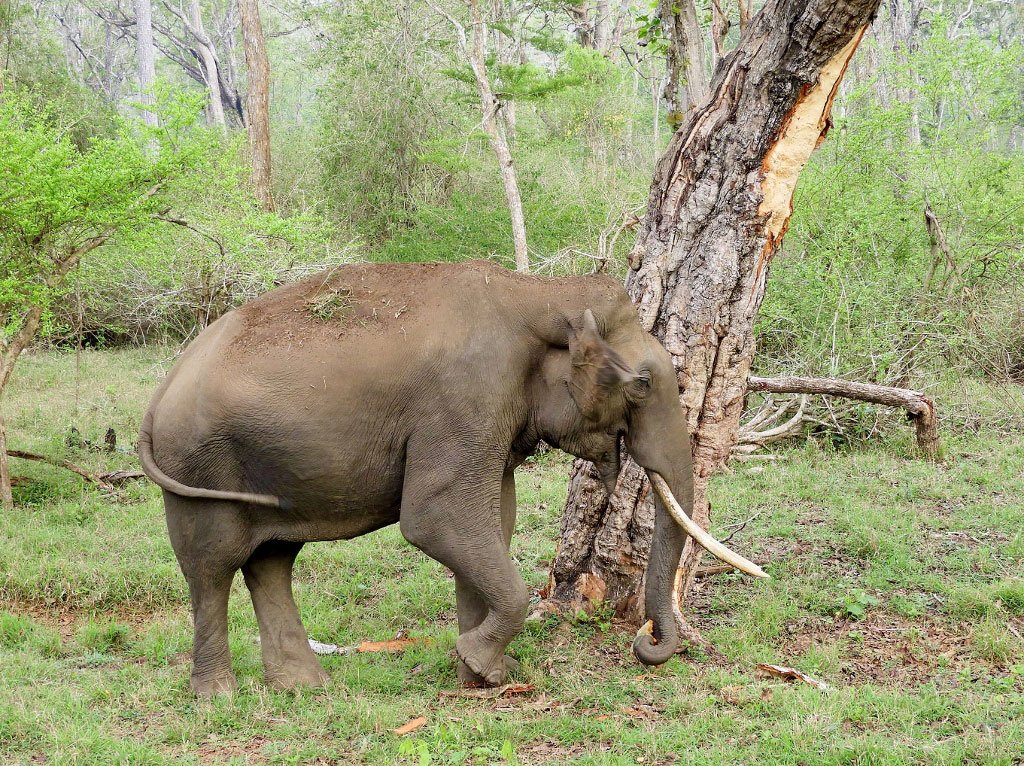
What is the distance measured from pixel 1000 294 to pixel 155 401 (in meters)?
11.0

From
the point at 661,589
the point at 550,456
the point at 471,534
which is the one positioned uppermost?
the point at 471,534

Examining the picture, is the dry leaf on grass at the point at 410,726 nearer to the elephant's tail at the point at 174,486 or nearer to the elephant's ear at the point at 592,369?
the elephant's tail at the point at 174,486

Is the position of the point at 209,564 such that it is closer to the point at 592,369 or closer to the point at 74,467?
the point at 592,369

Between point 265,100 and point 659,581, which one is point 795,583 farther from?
point 265,100

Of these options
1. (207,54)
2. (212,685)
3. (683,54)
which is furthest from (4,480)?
(207,54)

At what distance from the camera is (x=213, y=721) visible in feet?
15.0

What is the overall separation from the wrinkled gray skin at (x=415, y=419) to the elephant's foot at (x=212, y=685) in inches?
0.4

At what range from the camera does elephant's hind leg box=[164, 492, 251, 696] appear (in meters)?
4.72

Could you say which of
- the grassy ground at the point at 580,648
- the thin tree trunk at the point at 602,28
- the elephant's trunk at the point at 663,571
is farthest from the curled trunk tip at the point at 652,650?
the thin tree trunk at the point at 602,28

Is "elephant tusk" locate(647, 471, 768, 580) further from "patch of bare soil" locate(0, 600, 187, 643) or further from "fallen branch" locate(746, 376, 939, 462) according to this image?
"patch of bare soil" locate(0, 600, 187, 643)

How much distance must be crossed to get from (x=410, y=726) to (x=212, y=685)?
1.22 meters

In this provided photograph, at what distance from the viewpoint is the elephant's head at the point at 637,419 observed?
461 centimetres

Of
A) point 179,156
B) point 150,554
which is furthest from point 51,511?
point 179,156

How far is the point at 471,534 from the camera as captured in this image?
463cm
